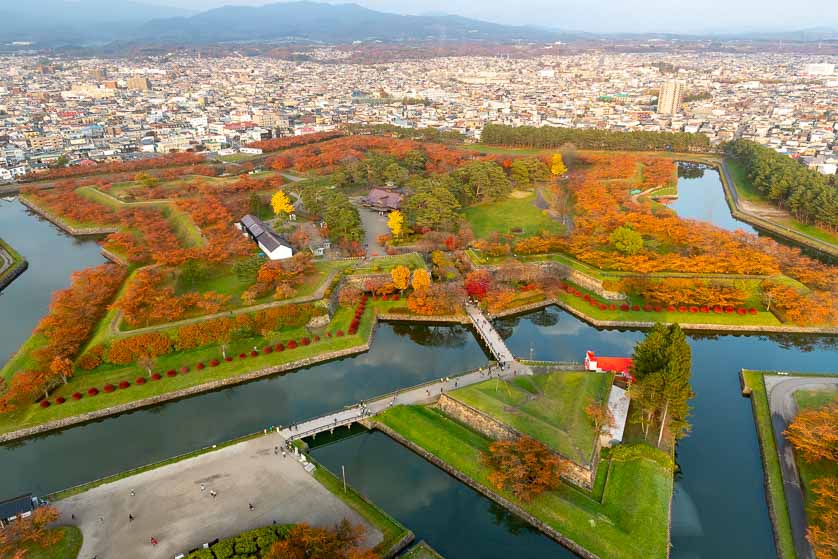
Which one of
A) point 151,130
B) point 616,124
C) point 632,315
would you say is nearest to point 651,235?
point 632,315

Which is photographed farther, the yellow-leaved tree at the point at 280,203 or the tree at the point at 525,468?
the yellow-leaved tree at the point at 280,203

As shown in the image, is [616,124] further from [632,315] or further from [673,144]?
[632,315]

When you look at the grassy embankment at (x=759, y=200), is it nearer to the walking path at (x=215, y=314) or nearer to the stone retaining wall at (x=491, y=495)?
the stone retaining wall at (x=491, y=495)

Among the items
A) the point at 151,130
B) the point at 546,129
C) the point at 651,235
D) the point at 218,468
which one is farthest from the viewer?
the point at 151,130

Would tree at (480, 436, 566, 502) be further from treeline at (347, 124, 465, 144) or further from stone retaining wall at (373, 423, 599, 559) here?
A: treeline at (347, 124, 465, 144)

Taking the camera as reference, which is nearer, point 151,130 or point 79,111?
point 151,130

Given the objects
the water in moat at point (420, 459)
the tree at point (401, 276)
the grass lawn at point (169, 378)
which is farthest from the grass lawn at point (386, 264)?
the grass lawn at point (169, 378)
